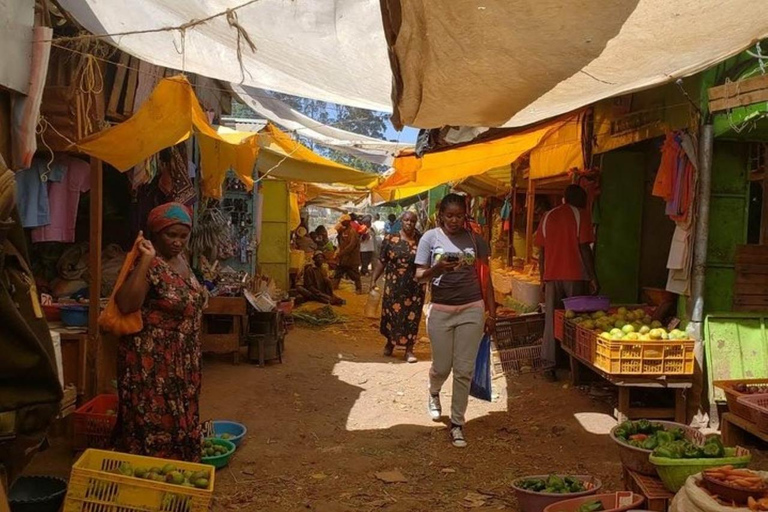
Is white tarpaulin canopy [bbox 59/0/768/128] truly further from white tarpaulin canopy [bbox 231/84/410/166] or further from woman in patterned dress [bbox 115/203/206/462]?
white tarpaulin canopy [bbox 231/84/410/166]

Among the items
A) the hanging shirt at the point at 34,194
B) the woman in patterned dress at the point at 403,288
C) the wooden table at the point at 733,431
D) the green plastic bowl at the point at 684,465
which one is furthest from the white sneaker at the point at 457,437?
the hanging shirt at the point at 34,194

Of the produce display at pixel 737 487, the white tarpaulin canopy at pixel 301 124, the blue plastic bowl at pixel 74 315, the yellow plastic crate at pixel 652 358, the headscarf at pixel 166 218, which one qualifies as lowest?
the produce display at pixel 737 487

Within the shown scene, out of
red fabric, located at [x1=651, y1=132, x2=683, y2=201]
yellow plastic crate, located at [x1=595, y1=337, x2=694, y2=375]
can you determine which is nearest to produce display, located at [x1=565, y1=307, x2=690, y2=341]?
yellow plastic crate, located at [x1=595, y1=337, x2=694, y2=375]

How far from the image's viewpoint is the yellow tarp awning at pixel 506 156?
7926 mm

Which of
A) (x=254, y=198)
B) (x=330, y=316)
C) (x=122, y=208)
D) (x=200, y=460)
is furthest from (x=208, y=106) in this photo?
(x=200, y=460)

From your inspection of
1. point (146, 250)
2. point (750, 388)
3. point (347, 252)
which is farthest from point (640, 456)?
point (347, 252)

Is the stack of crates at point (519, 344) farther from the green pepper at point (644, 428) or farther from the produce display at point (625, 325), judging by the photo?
the green pepper at point (644, 428)

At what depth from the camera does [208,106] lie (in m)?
10.5

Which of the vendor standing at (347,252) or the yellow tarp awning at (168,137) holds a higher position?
the yellow tarp awning at (168,137)

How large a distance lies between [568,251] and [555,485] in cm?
385

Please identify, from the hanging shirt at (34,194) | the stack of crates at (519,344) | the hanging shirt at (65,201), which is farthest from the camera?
the stack of crates at (519,344)

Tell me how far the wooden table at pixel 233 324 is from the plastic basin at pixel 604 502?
18.2 ft

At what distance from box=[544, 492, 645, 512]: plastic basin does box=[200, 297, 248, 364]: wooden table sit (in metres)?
5.56

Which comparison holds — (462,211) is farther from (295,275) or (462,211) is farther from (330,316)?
(295,275)
